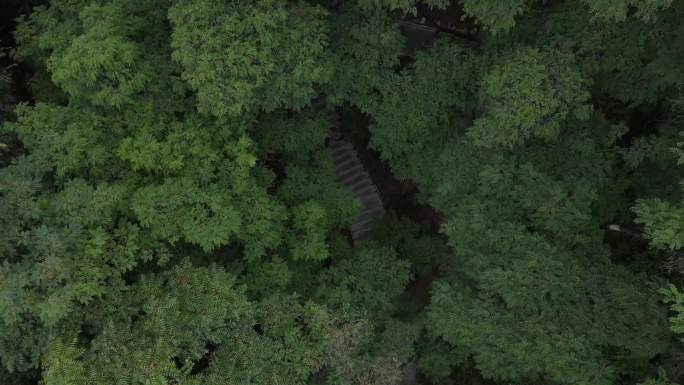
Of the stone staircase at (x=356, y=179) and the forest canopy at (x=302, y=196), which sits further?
the stone staircase at (x=356, y=179)

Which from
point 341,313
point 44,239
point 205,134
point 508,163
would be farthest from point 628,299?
point 44,239

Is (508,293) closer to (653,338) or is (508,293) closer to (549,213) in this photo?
(549,213)

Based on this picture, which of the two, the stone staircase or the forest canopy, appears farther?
the stone staircase

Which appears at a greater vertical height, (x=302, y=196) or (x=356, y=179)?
(x=302, y=196)
